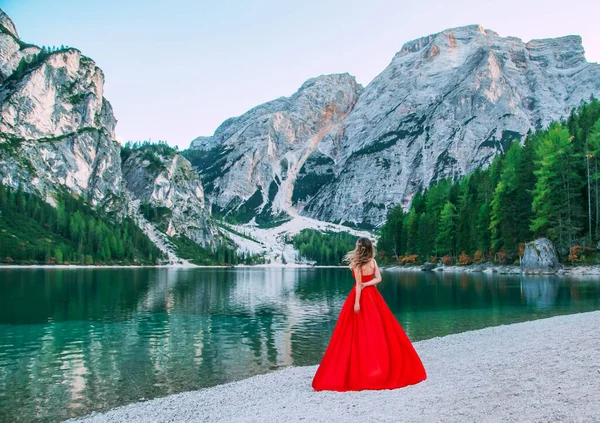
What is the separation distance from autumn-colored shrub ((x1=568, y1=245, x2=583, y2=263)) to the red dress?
69447 mm

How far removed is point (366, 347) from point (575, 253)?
71.3 metres

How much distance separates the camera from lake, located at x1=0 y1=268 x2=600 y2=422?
57.3 ft

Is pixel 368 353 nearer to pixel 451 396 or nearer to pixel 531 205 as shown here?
pixel 451 396

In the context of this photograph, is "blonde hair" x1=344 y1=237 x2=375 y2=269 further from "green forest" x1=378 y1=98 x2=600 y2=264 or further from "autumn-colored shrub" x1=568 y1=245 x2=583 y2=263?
"autumn-colored shrub" x1=568 y1=245 x2=583 y2=263

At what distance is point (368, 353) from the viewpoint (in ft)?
39.9

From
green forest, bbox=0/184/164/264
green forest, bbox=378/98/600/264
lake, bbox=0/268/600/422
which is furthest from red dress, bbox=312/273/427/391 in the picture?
green forest, bbox=0/184/164/264

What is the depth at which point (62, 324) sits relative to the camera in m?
32.4

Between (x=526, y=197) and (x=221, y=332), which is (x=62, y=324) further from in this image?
(x=526, y=197)

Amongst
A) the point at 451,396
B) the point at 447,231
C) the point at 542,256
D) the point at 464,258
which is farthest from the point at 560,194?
the point at 451,396

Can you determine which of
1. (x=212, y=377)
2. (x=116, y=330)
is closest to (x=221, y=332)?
(x=116, y=330)

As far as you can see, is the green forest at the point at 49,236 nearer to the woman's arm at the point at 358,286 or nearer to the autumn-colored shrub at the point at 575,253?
→ the autumn-colored shrub at the point at 575,253

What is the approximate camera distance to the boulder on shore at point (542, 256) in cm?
7244

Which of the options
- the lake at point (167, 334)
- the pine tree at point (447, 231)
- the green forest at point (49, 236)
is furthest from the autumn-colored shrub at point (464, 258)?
the green forest at point (49, 236)

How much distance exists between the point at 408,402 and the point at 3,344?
24640mm
